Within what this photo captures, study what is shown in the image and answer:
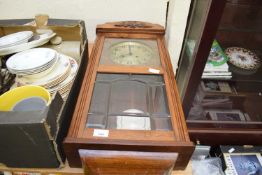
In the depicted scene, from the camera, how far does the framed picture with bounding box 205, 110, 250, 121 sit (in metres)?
1.39

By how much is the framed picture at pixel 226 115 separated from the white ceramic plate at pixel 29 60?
1018 millimetres

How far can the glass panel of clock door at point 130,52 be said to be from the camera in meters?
0.93

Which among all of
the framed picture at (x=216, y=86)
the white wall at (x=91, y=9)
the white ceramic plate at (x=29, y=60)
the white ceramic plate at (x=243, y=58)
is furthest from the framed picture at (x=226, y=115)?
the white ceramic plate at (x=29, y=60)

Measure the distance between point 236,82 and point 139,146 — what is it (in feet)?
3.42

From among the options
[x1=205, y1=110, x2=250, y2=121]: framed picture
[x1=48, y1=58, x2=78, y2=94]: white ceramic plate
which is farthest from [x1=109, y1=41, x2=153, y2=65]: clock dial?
[x1=205, y1=110, x2=250, y2=121]: framed picture

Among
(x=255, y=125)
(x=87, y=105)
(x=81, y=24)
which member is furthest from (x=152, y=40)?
(x=255, y=125)

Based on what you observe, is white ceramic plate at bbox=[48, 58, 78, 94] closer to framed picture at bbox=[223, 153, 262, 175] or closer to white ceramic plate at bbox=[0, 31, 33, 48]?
white ceramic plate at bbox=[0, 31, 33, 48]

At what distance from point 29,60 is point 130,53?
401 millimetres

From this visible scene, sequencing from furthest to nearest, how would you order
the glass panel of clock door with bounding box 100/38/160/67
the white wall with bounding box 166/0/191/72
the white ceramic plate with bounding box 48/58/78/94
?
the white wall with bounding box 166/0/191/72 → the glass panel of clock door with bounding box 100/38/160/67 → the white ceramic plate with bounding box 48/58/78/94

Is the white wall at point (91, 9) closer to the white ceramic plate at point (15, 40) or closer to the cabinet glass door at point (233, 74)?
the cabinet glass door at point (233, 74)

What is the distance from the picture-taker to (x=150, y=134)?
669 mm

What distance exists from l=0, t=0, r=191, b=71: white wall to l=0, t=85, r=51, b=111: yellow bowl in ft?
2.28

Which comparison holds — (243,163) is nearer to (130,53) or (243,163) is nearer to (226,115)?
(226,115)

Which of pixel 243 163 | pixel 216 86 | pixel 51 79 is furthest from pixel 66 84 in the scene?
pixel 243 163
